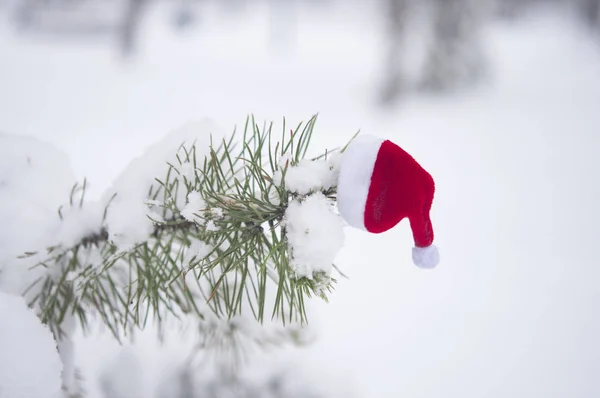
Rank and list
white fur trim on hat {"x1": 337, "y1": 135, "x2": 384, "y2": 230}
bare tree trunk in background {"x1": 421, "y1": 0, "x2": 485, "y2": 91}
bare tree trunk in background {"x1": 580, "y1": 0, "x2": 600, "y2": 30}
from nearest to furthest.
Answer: white fur trim on hat {"x1": 337, "y1": 135, "x2": 384, "y2": 230} → bare tree trunk in background {"x1": 421, "y1": 0, "x2": 485, "y2": 91} → bare tree trunk in background {"x1": 580, "y1": 0, "x2": 600, "y2": 30}

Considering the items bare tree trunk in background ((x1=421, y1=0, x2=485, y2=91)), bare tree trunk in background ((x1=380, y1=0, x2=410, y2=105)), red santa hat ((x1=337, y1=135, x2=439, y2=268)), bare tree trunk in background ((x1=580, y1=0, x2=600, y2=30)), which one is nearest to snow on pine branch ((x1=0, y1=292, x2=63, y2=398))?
red santa hat ((x1=337, y1=135, x2=439, y2=268))

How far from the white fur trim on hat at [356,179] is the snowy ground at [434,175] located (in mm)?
447

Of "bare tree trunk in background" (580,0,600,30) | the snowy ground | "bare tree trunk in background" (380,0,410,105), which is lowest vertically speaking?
the snowy ground

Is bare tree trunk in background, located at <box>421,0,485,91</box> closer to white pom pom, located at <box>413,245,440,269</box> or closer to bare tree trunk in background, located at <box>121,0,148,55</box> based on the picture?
bare tree trunk in background, located at <box>121,0,148,55</box>

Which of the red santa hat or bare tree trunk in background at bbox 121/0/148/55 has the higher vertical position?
bare tree trunk in background at bbox 121/0/148/55

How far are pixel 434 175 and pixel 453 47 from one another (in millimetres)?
2490

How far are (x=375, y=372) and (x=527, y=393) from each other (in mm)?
247

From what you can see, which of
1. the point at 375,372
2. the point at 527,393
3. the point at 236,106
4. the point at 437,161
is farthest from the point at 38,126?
the point at 527,393

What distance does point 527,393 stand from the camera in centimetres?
72

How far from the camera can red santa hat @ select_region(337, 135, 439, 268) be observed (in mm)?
338

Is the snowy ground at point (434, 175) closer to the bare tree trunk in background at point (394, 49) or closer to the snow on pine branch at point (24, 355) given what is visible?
the bare tree trunk in background at point (394, 49)

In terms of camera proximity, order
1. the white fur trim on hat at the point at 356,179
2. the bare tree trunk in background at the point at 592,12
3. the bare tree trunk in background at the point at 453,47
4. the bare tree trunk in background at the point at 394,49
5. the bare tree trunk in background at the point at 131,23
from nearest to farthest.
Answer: the white fur trim on hat at the point at 356,179 → the bare tree trunk in background at the point at 394,49 → the bare tree trunk in background at the point at 453,47 → the bare tree trunk in background at the point at 131,23 → the bare tree trunk in background at the point at 592,12

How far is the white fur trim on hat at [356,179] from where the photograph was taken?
1.11 feet

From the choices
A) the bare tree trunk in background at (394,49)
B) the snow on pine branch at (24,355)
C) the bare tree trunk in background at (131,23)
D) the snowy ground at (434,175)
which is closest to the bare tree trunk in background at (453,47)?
the snowy ground at (434,175)
